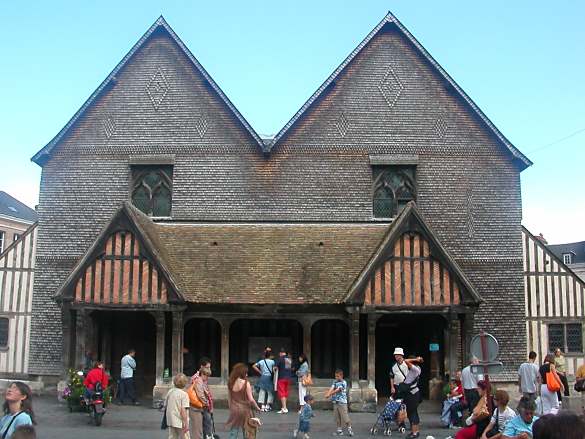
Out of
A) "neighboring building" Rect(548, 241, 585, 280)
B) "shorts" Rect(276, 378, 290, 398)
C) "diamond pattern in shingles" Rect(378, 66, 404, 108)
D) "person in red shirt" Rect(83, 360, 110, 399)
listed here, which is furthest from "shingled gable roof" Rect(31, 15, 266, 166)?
"neighboring building" Rect(548, 241, 585, 280)

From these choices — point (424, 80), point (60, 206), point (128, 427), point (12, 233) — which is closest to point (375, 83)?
point (424, 80)

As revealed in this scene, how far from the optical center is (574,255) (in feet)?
219

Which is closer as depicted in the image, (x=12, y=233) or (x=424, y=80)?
(x=424, y=80)

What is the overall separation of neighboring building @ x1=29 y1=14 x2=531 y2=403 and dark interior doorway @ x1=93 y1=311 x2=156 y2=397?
0.05 metres

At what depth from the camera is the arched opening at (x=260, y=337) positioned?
2145 centimetres

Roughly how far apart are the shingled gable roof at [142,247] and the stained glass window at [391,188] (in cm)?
742

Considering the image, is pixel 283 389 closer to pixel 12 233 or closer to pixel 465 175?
pixel 465 175

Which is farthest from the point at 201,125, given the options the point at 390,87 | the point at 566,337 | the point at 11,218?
the point at 11,218

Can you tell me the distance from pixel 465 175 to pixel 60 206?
13.3m

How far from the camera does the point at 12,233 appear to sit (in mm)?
54562

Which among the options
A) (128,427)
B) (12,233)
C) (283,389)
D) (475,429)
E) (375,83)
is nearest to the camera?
(475,429)

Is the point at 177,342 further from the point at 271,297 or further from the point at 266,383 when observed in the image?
the point at 271,297

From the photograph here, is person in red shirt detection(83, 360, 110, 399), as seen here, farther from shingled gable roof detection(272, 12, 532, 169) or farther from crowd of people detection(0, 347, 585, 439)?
shingled gable roof detection(272, 12, 532, 169)

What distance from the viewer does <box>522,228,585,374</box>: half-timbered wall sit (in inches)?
864
